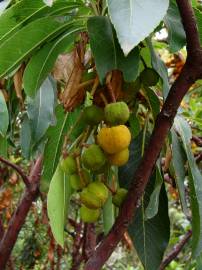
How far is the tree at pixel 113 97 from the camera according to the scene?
0.61m

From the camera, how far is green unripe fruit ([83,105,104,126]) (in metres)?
0.65

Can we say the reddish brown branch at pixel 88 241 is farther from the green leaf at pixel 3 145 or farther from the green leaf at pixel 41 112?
the green leaf at pixel 41 112

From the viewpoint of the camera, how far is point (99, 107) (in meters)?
0.66

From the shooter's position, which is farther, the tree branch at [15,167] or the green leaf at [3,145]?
the tree branch at [15,167]

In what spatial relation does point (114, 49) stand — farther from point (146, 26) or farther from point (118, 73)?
point (146, 26)

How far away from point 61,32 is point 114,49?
0.13m

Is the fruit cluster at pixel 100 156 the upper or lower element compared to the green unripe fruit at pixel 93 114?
lower

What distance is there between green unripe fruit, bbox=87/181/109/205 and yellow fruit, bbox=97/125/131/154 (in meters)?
0.05

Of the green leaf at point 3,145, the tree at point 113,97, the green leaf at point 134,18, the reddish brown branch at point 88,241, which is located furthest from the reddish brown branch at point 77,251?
the green leaf at point 134,18

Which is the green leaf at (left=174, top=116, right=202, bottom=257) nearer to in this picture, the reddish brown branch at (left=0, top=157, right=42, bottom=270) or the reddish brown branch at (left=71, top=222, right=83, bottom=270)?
the reddish brown branch at (left=0, top=157, right=42, bottom=270)

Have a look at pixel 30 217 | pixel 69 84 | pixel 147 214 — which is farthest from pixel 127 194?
pixel 30 217

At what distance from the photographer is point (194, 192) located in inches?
29.7

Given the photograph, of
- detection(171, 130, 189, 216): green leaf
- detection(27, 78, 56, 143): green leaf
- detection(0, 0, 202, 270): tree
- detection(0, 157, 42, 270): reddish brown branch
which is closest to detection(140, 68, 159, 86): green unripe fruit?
detection(0, 0, 202, 270): tree

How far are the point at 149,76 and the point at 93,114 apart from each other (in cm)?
10
